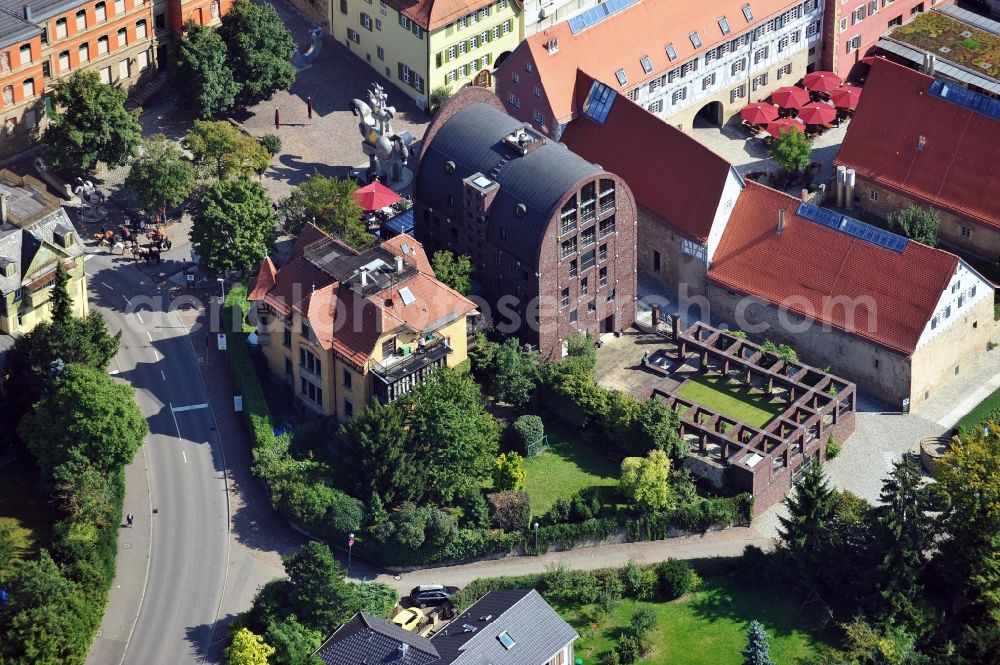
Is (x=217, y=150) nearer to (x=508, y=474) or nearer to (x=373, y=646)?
(x=508, y=474)

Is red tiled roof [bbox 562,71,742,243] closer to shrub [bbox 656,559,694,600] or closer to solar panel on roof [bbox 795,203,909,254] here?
solar panel on roof [bbox 795,203,909,254]

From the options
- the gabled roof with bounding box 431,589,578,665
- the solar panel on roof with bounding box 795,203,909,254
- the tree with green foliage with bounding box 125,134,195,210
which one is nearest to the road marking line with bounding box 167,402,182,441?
the tree with green foliage with bounding box 125,134,195,210

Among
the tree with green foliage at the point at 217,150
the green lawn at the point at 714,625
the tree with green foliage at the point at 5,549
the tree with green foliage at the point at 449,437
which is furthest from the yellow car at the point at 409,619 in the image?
the tree with green foliage at the point at 217,150

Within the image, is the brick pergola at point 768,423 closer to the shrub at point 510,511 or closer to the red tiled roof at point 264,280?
the shrub at point 510,511

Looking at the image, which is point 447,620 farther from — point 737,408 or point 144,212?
point 144,212

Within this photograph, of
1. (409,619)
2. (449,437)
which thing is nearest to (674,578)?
(449,437)

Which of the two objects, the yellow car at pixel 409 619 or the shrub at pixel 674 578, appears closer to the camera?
the yellow car at pixel 409 619
